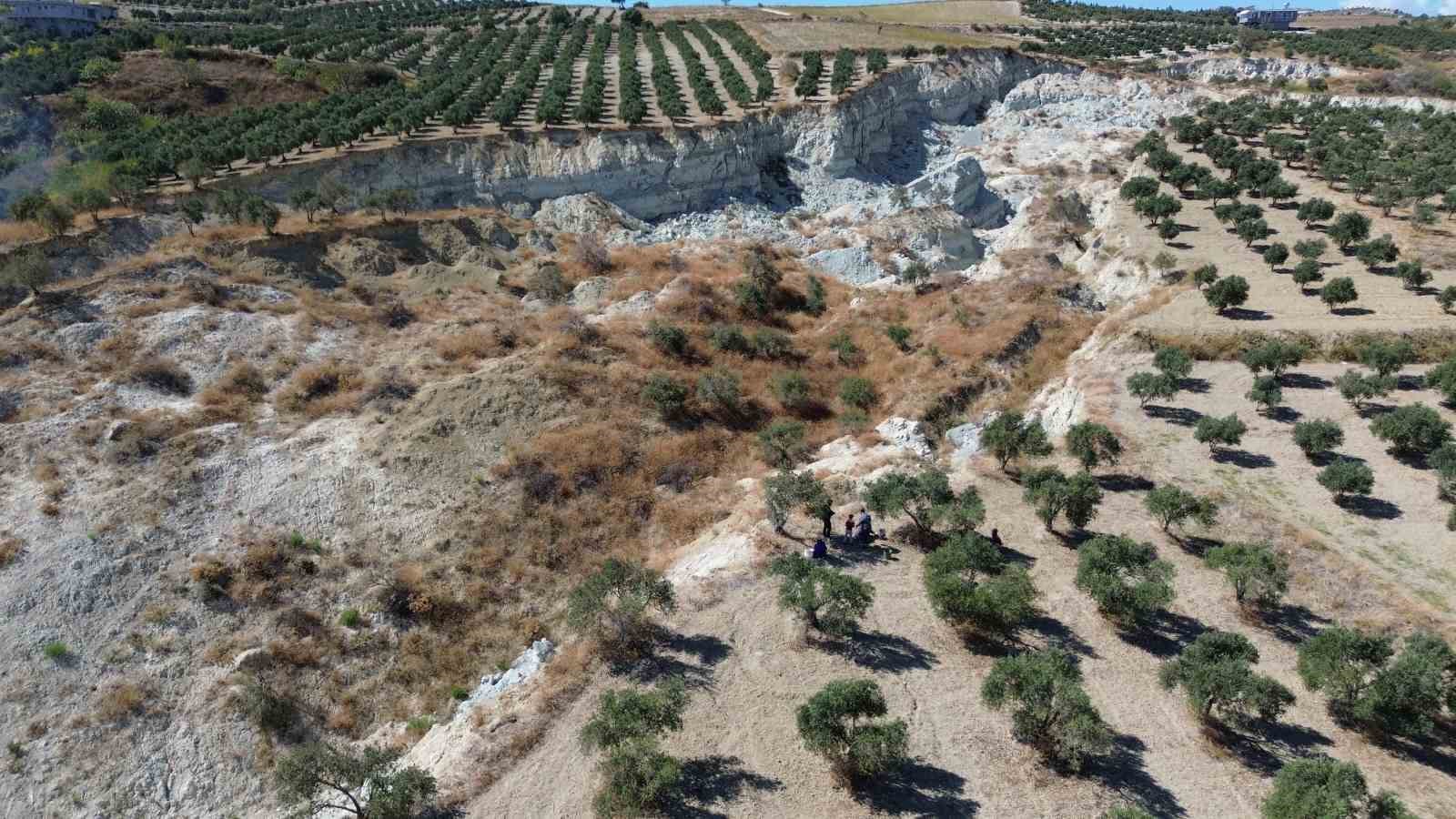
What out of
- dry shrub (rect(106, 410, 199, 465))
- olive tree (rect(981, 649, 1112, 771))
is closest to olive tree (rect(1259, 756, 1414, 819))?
olive tree (rect(981, 649, 1112, 771))

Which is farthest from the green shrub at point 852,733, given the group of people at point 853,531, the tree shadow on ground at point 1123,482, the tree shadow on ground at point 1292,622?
the tree shadow on ground at point 1123,482

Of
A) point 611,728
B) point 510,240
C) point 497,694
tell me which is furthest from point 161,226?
point 611,728

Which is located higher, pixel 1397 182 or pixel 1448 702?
pixel 1397 182

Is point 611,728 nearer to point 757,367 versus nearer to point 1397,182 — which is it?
point 757,367

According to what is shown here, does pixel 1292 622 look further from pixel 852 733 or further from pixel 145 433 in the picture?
pixel 145 433

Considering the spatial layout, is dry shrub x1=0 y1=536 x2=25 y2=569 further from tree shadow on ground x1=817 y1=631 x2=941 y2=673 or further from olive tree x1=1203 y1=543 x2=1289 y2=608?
olive tree x1=1203 y1=543 x2=1289 y2=608

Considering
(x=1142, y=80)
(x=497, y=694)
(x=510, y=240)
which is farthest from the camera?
(x=1142, y=80)
